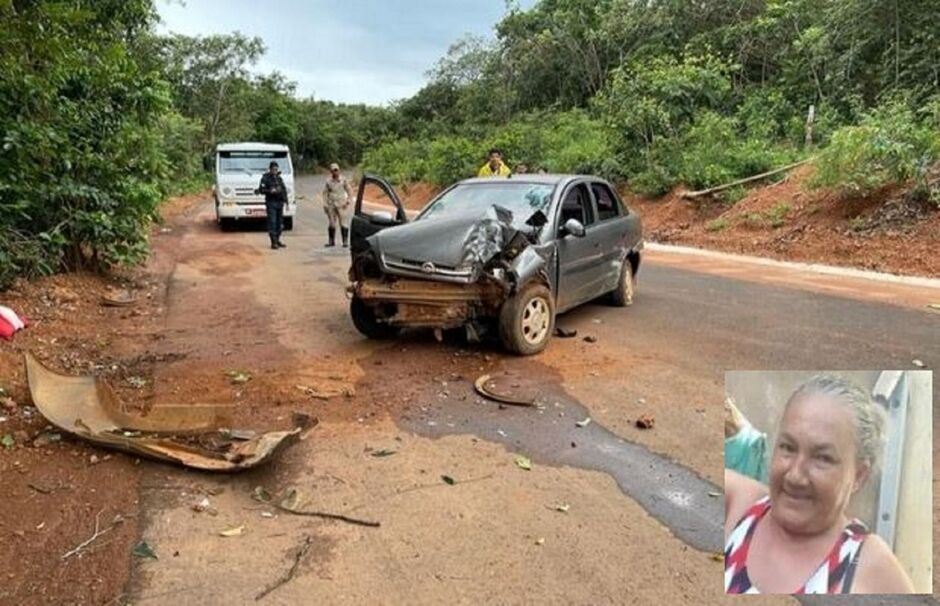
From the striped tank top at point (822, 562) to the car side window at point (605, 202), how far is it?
6815mm

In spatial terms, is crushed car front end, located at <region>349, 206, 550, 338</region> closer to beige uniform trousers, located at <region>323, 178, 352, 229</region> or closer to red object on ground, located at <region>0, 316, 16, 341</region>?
red object on ground, located at <region>0, 316, 16, 341</region>

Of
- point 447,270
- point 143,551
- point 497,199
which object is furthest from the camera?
point 497,199

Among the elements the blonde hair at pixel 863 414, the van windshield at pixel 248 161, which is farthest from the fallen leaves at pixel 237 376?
the van windshield at pixel 248 161

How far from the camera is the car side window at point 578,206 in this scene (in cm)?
Answer: 739

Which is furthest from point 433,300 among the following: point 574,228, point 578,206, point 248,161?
point 248,161

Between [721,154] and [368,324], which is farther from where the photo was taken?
[721,154]

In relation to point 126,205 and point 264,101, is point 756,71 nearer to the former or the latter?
point 126,205

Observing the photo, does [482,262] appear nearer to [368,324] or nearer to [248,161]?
[368,324]

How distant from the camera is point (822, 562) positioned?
4.42 feet

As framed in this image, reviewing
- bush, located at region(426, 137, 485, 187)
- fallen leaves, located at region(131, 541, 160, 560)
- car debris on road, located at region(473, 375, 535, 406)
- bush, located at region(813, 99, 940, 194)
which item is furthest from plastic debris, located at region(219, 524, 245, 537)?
bush, located at region(426, 137, 485, 187)

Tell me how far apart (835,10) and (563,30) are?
53.5 feet

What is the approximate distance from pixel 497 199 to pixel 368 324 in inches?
67.4

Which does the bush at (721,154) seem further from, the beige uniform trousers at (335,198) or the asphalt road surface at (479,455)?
the asphalt road surface at (479,455)

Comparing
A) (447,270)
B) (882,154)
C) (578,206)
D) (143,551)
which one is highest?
(882,154)
